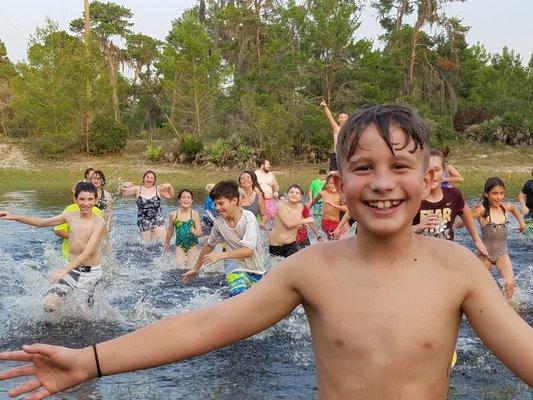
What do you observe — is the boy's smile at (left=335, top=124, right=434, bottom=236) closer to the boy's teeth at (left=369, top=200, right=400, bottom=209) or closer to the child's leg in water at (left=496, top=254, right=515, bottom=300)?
the boy's teeth at (left=369, top=200, right=400, bottom=209)

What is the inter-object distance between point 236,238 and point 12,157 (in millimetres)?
30162

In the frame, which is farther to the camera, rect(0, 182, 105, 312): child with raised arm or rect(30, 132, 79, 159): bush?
rect(30, 132, 79, 159): bush

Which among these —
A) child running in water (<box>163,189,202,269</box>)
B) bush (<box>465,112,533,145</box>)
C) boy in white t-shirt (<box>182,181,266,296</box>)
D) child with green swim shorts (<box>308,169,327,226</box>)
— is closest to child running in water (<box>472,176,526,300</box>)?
boy in white t-shirt (<box>182,181,266,296</box>)

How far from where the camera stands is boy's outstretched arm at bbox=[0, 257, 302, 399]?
2.13m

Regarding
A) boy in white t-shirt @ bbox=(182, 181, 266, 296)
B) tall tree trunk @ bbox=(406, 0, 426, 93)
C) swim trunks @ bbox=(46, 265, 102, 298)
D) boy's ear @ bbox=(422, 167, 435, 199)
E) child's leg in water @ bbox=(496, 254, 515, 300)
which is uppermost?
tall tree trunk @ bbox=(406, 0, 426, 93)

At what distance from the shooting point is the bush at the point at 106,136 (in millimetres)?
33875

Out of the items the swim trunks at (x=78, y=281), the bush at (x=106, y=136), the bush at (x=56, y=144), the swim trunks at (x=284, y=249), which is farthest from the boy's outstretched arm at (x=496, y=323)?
the bush at (x=56, y=144)

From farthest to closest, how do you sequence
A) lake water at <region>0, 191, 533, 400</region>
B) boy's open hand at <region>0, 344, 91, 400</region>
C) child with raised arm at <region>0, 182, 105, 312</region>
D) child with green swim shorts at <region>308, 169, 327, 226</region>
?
child with green swim shorts at <region>308, 169, 327, 226</region> → child with raised arm at <region>0, 182, 105, 312</region> → lake water at <region>0, 191, 533, 400</region> → boy's open hand at <region>0, 344, 91, 400</region>

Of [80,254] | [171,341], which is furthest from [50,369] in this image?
[80,254]

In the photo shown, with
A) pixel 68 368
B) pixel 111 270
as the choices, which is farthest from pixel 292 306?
pixel 111 270

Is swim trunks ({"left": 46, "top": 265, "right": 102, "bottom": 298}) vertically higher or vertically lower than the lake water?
higher

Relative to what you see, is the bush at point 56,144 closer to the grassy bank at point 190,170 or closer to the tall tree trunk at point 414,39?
the grassy bank at point 190,170

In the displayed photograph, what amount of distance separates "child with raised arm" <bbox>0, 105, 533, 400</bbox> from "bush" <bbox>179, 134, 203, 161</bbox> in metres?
29.8

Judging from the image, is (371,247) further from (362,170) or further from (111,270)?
(111,270)
